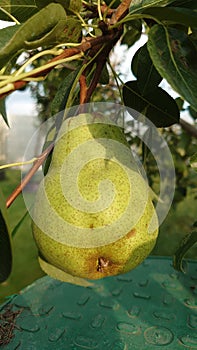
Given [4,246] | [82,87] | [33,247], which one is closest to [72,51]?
[82,87]

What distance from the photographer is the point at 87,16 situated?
82 centimetres

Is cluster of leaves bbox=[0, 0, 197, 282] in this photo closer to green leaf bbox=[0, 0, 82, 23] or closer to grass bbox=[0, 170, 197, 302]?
green leaf bbox=[0, 0, 82, 23]

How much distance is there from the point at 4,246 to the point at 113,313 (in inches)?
31.8

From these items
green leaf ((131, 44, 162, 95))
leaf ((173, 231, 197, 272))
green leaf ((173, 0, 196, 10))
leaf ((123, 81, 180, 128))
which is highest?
green leaf ((173, 0, 196, 10))

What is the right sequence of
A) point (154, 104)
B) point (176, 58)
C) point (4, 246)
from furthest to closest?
point (154, 104)
point (176, 58)
point (4, 246)

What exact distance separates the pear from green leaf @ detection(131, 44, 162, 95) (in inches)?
5.8

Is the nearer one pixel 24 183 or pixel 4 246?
pixel 4 246

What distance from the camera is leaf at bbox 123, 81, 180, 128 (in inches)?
33.9

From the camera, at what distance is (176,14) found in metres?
0.57

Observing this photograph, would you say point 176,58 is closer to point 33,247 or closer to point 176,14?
point 176,14

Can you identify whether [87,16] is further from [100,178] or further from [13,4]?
[100,178]

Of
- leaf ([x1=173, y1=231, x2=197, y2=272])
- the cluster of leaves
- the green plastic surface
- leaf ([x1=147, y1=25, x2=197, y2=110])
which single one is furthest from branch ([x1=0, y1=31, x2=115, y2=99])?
the green plastic surface

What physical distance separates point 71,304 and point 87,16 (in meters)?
0.86

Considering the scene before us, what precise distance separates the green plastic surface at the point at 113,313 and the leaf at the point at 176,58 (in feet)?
2.25
